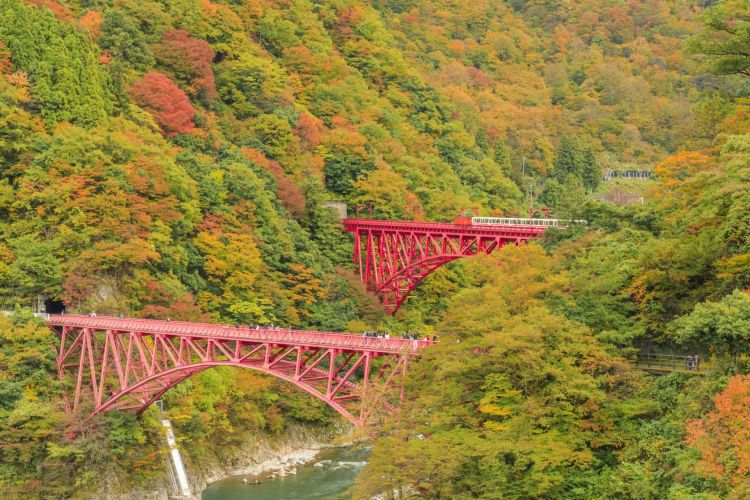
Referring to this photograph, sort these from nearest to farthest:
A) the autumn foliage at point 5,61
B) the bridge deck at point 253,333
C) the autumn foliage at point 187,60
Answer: the bridge deck at point 253,333 < the autumn foliage at point 5,61 < the autumn foliage at point 187,60

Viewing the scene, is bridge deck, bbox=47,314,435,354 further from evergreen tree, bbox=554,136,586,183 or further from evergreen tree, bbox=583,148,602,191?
evergreen tree, bbox=583,148,602,191

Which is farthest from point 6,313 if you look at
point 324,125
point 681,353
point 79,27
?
point 324,125

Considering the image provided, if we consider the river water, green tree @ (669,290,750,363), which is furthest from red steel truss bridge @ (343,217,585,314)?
green tree @ (669,290,750,363)

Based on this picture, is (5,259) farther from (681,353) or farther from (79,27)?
(681,353)

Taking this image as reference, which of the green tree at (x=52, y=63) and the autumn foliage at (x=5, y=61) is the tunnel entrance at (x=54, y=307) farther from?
the autumn foliage at (x=5, y=61)

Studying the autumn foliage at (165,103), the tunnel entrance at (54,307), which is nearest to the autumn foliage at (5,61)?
the autumn foliage at (165,103)

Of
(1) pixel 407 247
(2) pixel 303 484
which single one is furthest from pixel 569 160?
(2) pixel 303 484

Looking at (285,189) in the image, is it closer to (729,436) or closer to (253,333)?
(253,333)
